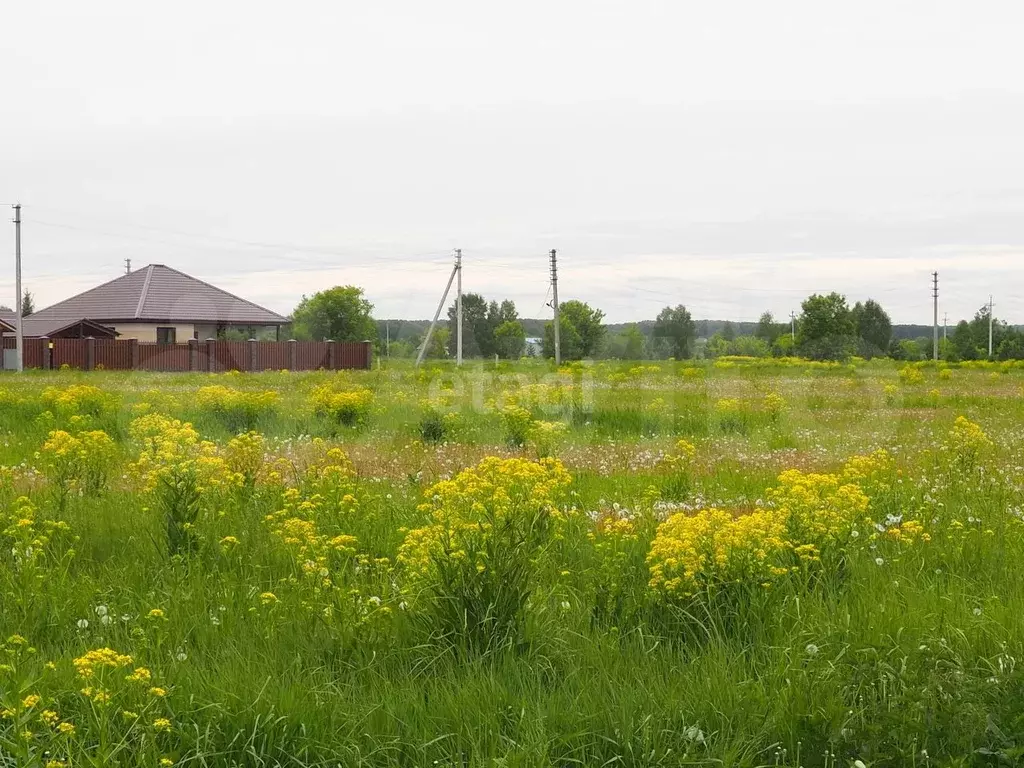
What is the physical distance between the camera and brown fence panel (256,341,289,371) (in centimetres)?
4825

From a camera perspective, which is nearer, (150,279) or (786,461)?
(786,461)

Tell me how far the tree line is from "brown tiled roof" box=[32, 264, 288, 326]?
756 inches

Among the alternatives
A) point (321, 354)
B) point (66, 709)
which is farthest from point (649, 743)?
point (321, 354)

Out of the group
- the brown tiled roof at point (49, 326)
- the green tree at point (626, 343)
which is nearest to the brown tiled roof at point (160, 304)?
the brown tiled roof at point (49, 326)

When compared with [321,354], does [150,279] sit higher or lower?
higher

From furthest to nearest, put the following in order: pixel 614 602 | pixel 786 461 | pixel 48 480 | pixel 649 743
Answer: pixel 786 461 → pixel 48 480 → pixel 614 602 → pixel 649 743

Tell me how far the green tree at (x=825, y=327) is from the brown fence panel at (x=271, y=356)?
46483mm

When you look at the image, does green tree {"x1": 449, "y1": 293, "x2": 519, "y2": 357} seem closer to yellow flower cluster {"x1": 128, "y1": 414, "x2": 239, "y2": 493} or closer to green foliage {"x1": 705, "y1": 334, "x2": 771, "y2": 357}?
green foliage {"x1": 705, "y1": 334, "x2": 771, "y2": 357}

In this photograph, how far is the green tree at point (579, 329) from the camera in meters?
95.9

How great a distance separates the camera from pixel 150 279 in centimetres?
5644

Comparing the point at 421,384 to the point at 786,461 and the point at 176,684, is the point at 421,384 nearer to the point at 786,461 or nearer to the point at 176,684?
the point at 786,461

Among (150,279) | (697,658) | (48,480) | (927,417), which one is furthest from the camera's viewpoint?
(150,279)

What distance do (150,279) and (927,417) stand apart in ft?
163

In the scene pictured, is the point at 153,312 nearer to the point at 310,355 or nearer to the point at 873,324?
the point at 310,355
